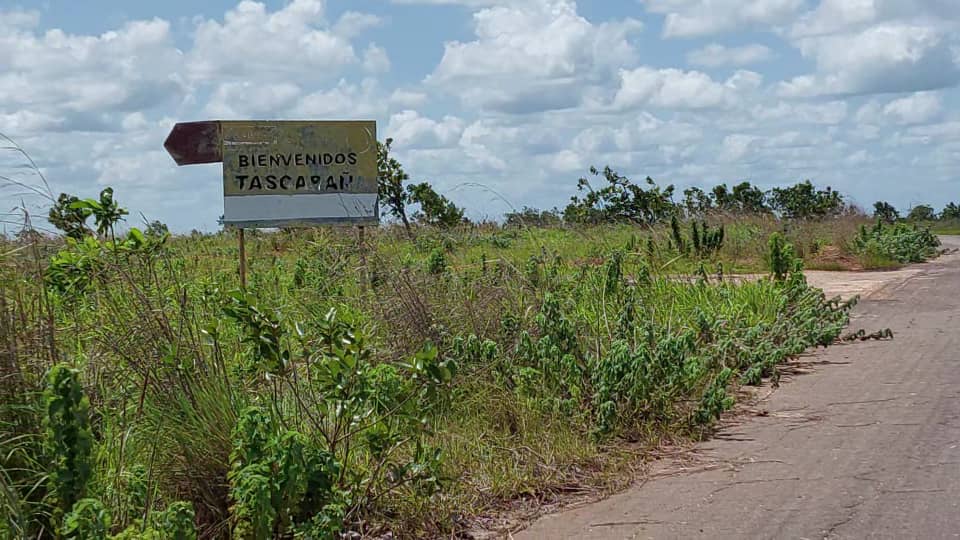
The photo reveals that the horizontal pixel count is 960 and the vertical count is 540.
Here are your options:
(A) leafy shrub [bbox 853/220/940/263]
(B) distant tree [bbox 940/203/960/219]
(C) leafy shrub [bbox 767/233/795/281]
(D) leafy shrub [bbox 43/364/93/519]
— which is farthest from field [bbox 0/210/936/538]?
(B) distant tree [bbox 940/203/960/219]

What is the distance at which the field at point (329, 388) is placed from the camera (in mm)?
4316

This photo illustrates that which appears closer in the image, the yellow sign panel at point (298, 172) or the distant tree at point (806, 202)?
the yellow sign panel at point (298, 172)

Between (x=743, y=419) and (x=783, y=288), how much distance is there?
4037 millimetres

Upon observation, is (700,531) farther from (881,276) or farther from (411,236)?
(881,276)

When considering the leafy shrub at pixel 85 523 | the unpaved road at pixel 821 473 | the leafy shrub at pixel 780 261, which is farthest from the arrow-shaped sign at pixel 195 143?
the leafy shrub at pixel 780 261

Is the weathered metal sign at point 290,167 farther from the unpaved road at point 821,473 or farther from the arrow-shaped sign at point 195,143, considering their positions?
the unpaved road at point 821,473

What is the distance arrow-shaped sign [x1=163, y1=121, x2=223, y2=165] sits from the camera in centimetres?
800

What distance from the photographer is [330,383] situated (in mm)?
4664

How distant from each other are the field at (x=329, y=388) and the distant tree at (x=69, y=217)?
8cm

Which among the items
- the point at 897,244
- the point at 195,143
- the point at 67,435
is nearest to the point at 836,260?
the point at 897,244

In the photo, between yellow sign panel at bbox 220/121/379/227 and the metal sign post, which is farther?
yellow sign panel at bbox 220/121/379/227

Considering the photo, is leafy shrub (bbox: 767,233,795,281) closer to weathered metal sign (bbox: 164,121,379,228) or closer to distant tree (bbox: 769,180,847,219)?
weathered metal sign (bbox: 164,121,379,228)

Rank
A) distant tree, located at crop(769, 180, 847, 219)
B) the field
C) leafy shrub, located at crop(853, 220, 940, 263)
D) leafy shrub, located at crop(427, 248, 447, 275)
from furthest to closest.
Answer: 1. distant tree, located at crop(769, 180, 847, 219)
2. leafy shrub, located at crop(853, 220, 940, 263)
3. leafy shrub, located at crop(427, 248, 447, 275)
4. the field

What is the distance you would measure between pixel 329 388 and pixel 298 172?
4.19 meters
